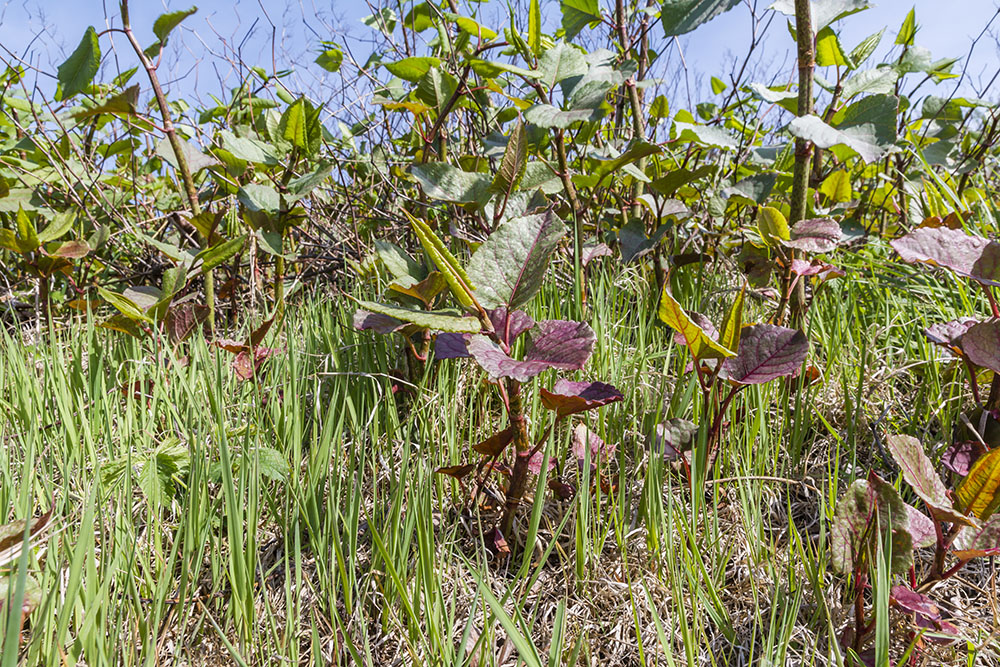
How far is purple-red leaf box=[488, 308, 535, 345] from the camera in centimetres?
79

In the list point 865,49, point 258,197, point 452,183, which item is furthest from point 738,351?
point 258,197

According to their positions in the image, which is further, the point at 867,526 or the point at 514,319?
the point at 514,319

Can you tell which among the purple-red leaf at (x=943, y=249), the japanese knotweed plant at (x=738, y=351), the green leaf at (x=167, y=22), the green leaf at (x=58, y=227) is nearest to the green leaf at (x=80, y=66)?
the green leaf at (x=167, y=22)

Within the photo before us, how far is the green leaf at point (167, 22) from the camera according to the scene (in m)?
1.26

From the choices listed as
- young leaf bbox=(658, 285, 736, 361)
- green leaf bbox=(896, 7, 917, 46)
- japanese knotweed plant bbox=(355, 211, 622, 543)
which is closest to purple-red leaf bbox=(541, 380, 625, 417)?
japanese knotweed plant bbox=(355, 211, 622, 543)

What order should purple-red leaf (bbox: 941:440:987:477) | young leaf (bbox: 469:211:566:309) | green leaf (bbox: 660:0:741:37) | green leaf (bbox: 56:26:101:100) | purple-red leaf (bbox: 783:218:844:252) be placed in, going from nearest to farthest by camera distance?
young leaf (bbox: 469:211:566:309) < purple-red leaf (bbox: 941:440:987:477) < green leaf (bbox: 660:0:741:37) < purple-red leaf (bbox: 783:218:844:252) < green leaf (bbox: 56:26:101:100)

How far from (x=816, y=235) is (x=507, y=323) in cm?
61

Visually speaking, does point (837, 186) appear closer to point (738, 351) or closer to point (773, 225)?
point (773, 225)

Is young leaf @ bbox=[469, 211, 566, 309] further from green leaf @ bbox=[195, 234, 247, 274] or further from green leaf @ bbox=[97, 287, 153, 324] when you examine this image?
green leaf @ bbox=[97, 287, 153, 324]

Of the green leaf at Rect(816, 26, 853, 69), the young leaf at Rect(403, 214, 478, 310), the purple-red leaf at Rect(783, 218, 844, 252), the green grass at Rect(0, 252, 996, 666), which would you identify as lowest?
the green grass at Rect(0, 252, 996, 666)

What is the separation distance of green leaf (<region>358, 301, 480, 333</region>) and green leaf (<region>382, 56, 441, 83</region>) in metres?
0.71

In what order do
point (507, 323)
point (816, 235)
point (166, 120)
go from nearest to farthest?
point (507, 323) → point (816, 235) → point (166, 120)

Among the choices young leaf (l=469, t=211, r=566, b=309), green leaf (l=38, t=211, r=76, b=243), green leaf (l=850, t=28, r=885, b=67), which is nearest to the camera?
young leaf (l=469, t=211, r=566, b=309)

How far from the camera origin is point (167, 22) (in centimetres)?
128
